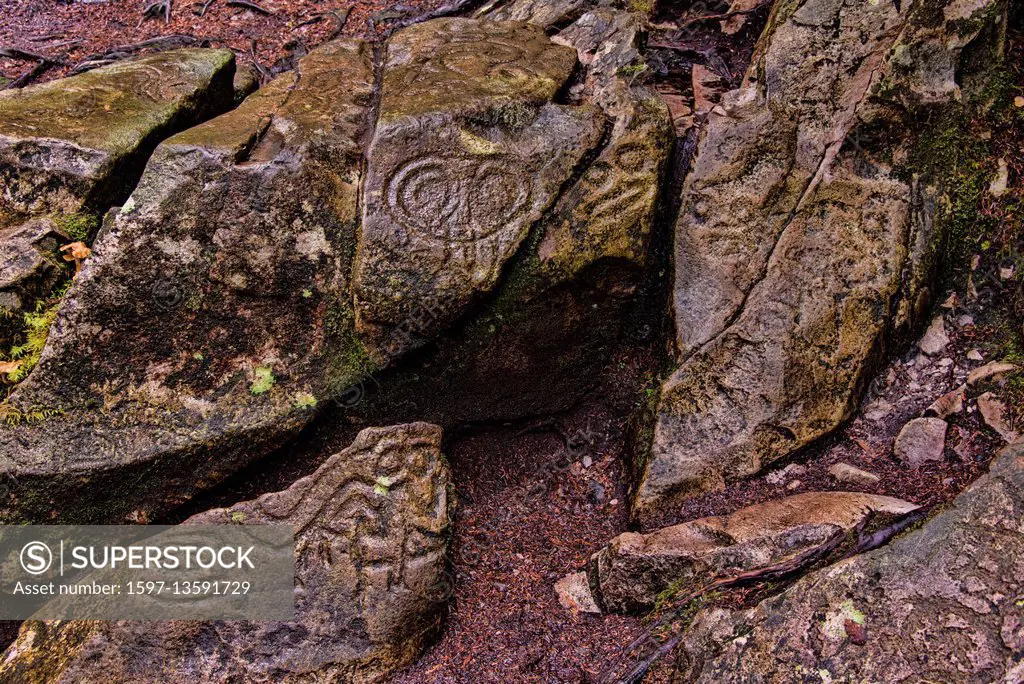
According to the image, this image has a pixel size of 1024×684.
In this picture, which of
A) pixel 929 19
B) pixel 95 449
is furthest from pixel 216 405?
pixel 929 19

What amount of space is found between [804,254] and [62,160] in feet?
12.4

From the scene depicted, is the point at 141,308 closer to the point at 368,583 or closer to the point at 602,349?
the point at 368,583

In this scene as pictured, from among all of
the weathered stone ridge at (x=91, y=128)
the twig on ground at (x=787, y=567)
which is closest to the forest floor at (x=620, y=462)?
the twig on ground at (x=787, y=567)

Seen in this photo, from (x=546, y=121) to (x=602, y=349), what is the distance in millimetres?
1219

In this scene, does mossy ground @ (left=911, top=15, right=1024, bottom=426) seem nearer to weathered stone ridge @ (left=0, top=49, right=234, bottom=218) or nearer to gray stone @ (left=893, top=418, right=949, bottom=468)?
gray stone @ (left=893, top=418, right=949, bottom=468)

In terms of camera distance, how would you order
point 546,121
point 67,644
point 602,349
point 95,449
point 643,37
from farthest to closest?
point 643,37 < point 602,349 < point 546,121 < point 95,449 < point 67,644

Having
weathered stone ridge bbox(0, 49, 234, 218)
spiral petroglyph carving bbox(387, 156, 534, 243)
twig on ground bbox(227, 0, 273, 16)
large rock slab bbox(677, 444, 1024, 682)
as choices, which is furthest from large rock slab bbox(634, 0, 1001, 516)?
twig on ground bbox(227, 0, 273, 16)

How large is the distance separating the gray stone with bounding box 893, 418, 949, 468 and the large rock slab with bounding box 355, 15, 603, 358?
198 centimetres

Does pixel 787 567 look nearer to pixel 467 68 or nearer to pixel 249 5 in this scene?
pixel 467 68

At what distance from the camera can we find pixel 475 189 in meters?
3.37

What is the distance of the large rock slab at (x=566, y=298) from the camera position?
3.42 meters

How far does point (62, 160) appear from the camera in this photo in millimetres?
3600

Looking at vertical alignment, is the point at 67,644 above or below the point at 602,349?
below
